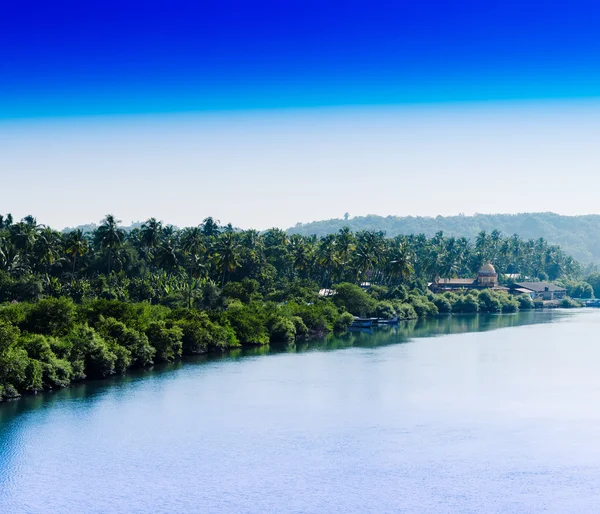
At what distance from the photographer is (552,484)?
121ft

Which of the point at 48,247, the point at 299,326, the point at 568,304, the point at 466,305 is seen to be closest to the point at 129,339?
the point at 299,326

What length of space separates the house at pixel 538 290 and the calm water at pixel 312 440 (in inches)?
3628

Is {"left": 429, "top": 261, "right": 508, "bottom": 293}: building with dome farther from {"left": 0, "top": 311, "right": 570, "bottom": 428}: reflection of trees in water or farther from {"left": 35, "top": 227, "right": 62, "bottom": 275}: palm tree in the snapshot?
{"left": 35, "top": 227, "right": 62, "bottom": 275}: palm tree

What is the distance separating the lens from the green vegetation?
60.8 metres

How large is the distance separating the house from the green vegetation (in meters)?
7.95

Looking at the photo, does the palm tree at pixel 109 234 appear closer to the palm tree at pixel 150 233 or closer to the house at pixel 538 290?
the palm tree at pixel 150 233

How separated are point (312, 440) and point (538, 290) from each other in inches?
5048

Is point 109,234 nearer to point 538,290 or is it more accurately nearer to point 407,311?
point 407,311

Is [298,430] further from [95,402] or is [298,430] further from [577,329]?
[577,329]

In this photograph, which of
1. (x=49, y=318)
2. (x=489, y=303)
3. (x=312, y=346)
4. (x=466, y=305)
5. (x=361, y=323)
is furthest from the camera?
(x=489, y=303)

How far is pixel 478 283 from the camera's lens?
15762 centimetres

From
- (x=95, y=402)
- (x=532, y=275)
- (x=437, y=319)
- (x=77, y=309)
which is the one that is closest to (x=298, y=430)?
(x=95, y=402)

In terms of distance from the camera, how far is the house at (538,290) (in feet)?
531

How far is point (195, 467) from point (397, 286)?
3682 inches
